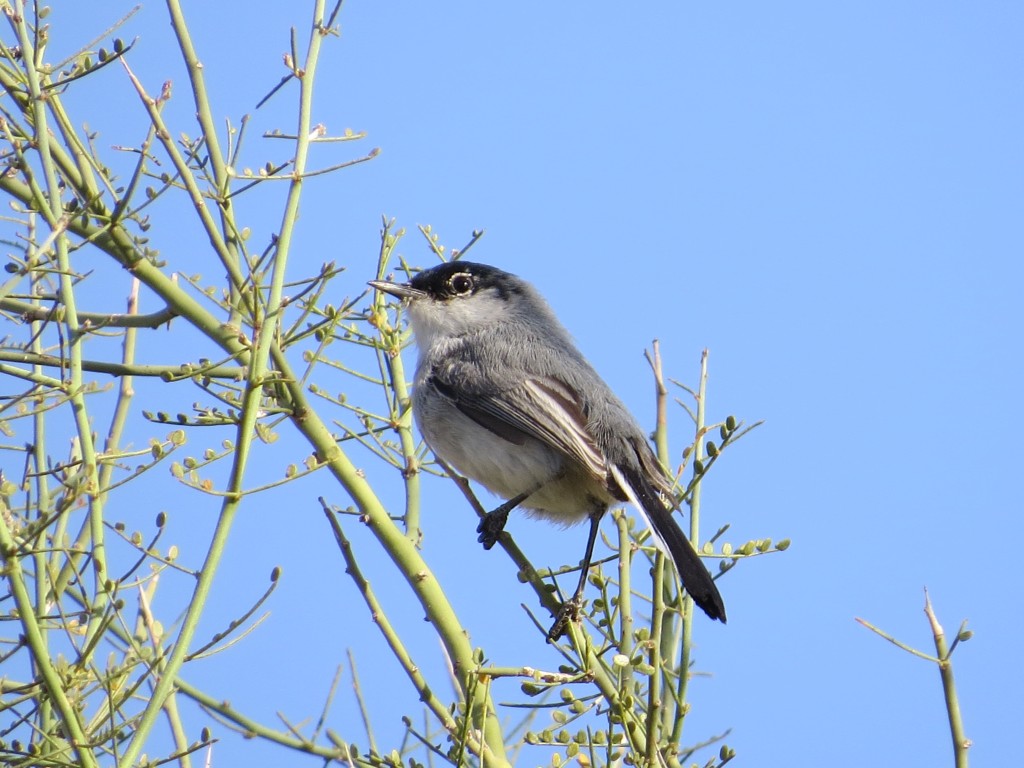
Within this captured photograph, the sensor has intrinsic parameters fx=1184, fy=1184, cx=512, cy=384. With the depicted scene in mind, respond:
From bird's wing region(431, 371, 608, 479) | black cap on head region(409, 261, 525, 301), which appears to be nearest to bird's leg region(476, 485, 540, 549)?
bird's wing region(431, 371, 608, 479)

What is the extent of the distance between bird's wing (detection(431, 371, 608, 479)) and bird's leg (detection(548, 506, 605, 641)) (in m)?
0.27

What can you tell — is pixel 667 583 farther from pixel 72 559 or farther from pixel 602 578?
pixel 72 559

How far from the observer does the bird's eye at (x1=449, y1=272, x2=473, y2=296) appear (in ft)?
15.0

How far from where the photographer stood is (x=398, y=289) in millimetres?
4156

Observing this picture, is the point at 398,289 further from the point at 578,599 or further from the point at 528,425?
the point at 578,599

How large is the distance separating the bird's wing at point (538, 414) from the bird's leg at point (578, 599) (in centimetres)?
27

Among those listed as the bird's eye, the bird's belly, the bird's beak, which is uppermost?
the bird's eye

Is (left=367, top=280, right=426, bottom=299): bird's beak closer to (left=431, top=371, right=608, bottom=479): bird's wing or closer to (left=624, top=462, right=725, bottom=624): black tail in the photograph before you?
(left=431, top=371, right=608, bottom=479): bird's wing

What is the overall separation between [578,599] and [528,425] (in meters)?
0.65

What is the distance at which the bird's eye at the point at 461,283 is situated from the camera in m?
4.58

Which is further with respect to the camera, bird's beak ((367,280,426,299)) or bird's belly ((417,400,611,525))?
bird's belly ((417,400,611,525))

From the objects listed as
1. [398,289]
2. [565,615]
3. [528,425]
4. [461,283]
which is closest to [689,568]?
[565,615]

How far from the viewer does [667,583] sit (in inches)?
108

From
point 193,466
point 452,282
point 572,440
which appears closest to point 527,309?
point 452,282
